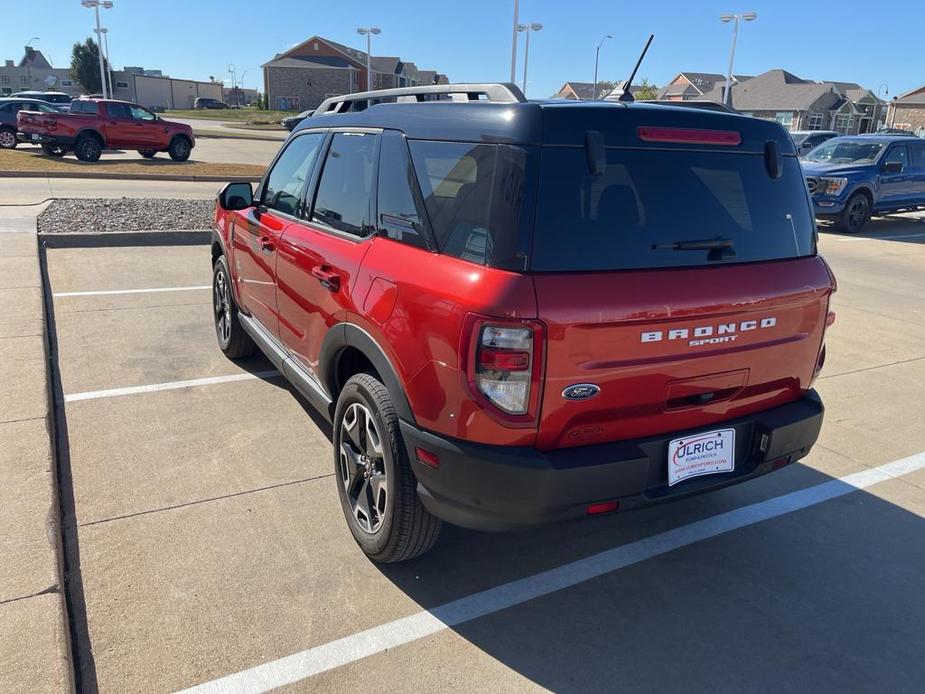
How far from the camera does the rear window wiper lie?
2.63 meters

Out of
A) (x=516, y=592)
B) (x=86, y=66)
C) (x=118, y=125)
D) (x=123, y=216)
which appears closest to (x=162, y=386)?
(x=516, y=592)

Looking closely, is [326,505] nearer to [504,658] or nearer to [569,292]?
[504,658]

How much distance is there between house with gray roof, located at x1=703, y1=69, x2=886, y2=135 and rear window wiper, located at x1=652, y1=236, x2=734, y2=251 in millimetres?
66569

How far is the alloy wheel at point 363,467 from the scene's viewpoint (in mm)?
3008

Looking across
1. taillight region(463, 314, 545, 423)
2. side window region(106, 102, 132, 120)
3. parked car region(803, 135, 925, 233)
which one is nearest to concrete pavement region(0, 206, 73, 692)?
taillight region(463, 314, 545, 423)

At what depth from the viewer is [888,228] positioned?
52.8ft

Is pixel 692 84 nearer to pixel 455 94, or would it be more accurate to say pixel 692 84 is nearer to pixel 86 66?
pixel 86 66

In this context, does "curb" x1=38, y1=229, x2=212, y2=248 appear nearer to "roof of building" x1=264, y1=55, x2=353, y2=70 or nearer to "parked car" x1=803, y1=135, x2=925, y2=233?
"parked car" x1=803, y1=135, x2=925, y2=233

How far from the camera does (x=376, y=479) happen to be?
3.06m

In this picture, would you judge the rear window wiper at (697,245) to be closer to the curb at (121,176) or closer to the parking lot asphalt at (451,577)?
the parking lot asphalt at (451,577)

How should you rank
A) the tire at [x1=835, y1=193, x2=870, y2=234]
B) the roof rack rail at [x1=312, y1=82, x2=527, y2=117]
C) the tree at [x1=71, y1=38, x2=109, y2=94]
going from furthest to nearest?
the tree at [x1=71, y1=38, x2=109, y2=94] < the tire at [x1=835, y1=193, x2=870, y2=234] < the roof rack rail at [x1=312, y1=82, x2=527, y2=117]

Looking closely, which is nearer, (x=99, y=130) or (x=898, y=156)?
(x=898, y=156)

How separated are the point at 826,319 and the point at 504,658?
79.2 inches

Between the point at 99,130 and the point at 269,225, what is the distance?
62.0ft
